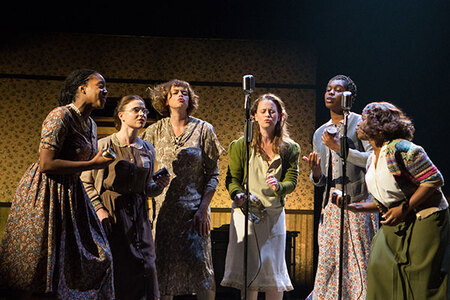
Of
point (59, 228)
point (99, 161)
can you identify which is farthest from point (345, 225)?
point (59, 228)

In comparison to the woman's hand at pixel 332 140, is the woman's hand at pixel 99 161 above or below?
below

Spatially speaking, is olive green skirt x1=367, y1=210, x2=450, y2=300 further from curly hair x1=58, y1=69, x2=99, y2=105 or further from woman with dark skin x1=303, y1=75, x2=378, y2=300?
curly hair x1=58, y1=69, x2=99, y2=105

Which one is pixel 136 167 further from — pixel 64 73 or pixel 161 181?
pixel 64 73

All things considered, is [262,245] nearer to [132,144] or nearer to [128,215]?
[128,215]

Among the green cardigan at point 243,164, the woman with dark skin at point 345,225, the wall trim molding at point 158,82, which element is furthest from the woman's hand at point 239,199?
the wall trim molding at point 158,82

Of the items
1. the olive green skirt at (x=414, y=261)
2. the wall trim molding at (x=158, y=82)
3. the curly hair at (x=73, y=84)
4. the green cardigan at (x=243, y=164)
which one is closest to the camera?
the olive green skirt at (x=414, y=261)

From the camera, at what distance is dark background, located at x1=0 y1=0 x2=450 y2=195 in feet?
18.6

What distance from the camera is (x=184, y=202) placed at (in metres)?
3.86

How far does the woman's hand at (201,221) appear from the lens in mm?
3820

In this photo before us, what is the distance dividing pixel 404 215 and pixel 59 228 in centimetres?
188

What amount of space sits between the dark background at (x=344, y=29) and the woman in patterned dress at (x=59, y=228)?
10.9 ft

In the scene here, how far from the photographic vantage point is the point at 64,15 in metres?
6.15

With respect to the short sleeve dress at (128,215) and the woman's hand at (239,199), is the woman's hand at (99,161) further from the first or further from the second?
the woman's hand at (239,199)

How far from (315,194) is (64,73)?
143 inches
